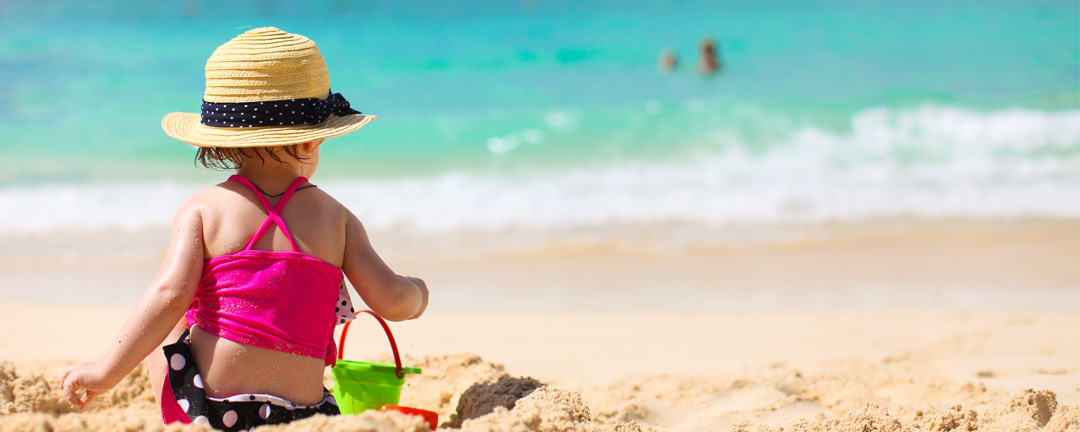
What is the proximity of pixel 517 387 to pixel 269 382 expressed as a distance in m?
0.69

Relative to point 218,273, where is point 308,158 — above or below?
above

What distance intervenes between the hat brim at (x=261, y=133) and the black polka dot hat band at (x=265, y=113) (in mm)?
12

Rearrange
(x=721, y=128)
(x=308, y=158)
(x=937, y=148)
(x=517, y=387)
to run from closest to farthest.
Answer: (x=308, y=158)
(x=517, y=387)
(x=937, y=148)
(x=721, y=128)

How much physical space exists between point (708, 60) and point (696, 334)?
7961 millimetres

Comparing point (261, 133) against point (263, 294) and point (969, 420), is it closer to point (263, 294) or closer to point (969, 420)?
point (263, 294)

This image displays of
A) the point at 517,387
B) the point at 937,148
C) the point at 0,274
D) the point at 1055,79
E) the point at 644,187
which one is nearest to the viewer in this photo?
the point at 517,387

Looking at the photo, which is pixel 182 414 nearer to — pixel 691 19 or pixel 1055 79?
pixel 1055 79

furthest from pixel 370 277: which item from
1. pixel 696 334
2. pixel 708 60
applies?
pixel 708 60

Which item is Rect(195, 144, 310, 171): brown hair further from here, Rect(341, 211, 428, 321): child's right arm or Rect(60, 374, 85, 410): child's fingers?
Rect(60, 374, 85, 410): child's fingers

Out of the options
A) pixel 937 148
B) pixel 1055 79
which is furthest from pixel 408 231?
pixel 1055 79

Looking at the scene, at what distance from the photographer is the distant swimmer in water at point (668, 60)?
11375mm

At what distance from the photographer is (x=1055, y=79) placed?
10.1m

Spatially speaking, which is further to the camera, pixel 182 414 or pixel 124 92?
pixel 124 92

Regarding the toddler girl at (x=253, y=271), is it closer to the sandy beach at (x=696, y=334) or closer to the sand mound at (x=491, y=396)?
the sandy beach at (x=696, y=334)
